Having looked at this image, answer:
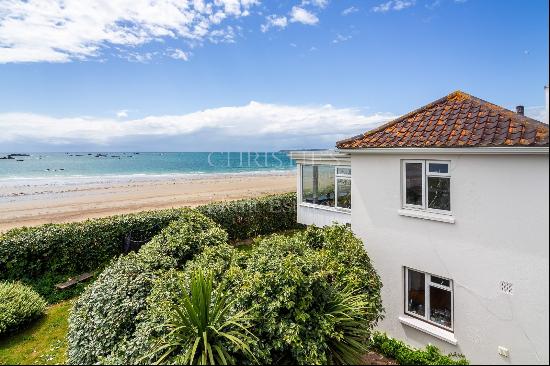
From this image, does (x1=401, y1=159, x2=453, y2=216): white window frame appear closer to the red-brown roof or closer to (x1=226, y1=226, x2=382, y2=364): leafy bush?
Answer: the red-brown roof

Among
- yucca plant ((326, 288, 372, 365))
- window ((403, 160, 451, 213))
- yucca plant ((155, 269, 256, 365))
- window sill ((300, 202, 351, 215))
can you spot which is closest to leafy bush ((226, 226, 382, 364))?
yucca plant ((326, 288, 372, 365))

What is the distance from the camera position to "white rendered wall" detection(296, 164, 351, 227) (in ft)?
46.5

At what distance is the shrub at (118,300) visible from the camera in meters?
6.64

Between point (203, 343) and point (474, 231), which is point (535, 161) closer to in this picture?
point (474, 231)

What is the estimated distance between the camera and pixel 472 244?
7270mm

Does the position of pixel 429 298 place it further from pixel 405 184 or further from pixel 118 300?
pixel 118 300

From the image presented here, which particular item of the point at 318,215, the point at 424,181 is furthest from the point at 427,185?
the point at 318,215

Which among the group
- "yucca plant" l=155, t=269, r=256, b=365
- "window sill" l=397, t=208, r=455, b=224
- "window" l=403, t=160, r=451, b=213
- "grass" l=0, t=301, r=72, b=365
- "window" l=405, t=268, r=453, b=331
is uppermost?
"window" l=403, t=160, r=451, b=213

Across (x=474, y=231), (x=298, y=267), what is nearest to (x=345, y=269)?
(x=298, y=267)

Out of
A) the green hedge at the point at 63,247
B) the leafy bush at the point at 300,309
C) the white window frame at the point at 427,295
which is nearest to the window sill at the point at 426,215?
the white window frame at the point at 427,295

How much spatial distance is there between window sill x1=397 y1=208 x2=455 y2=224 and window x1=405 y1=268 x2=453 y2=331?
1.36 metres

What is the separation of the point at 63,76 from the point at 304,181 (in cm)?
1659

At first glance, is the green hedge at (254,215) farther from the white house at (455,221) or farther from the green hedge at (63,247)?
the white house at (455,221)

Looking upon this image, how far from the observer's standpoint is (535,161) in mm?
6172
